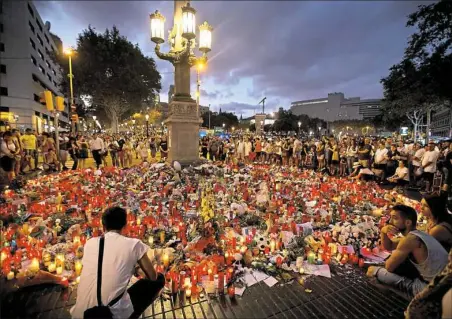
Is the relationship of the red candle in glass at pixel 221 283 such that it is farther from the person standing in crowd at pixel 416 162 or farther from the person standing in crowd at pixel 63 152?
the person standing in crowd at pixel 63 152

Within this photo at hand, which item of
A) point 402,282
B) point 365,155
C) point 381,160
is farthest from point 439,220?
point 365,155

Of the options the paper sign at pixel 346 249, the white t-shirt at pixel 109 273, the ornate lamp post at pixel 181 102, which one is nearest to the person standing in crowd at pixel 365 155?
the ornate lamp post at pixel 181 102

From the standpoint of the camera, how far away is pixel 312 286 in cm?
399

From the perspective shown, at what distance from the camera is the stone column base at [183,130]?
11320 millimetres

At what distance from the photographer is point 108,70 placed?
103 feet

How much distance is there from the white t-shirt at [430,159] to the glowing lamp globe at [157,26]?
A: 1220cm

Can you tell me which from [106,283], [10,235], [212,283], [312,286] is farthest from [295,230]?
[10,235]

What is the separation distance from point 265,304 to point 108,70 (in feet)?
113

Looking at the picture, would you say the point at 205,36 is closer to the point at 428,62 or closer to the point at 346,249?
the point at 346,249

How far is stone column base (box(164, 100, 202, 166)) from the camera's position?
37.1ft

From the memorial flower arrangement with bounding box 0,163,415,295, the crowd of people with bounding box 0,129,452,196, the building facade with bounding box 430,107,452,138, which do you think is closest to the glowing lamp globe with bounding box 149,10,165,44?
the memorial flower arrangement with bounding box 0,163,415,295

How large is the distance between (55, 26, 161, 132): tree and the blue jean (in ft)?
110

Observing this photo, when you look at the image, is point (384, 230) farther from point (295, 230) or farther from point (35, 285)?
point (35, 285)

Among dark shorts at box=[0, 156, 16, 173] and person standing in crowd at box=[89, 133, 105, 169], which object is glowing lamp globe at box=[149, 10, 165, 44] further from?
dark shorts at box=[0, 156, 16, 173]
